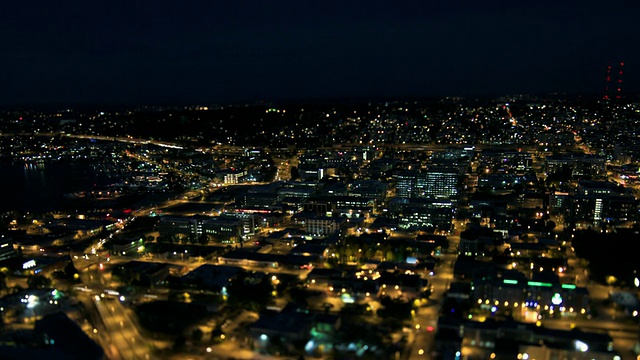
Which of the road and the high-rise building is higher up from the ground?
the high-rise building

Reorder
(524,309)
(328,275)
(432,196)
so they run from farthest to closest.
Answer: (432,196) < (328,275) < (524,309)

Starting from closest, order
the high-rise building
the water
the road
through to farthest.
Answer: the road
the high-rise building
the water

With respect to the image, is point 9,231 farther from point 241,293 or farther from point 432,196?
point 432,196

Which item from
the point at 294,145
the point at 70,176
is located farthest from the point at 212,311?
the point at 294,145

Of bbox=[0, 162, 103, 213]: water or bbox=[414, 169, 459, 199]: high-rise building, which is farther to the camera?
bbox=[0, 162, 103, 213]: water

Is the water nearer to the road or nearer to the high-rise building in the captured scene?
the high-rise building

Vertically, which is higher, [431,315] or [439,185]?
[439,185]

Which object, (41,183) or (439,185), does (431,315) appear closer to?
(439,185)

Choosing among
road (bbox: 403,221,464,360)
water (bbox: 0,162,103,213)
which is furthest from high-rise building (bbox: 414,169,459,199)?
water (bbox: 0,162,103,213)

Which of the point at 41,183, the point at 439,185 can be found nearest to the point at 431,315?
the point at 439,185
